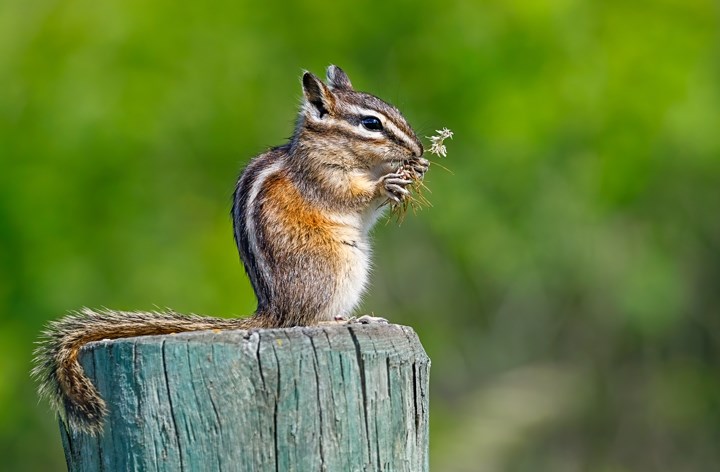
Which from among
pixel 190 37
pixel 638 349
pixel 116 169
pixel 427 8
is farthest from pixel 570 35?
pixel 638 349

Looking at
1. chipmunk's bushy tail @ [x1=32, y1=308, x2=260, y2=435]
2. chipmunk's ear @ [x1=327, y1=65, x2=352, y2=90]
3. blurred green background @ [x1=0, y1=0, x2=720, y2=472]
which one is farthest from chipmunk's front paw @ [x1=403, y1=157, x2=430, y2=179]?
blurred green background @ [x1=0, y1=0, x2=720, y2=472]

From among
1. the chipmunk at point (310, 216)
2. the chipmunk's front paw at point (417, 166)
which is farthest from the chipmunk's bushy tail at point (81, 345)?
the chipmunk's front paw at point (417, 166)

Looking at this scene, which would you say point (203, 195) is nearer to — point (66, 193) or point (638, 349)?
point (66, 193)

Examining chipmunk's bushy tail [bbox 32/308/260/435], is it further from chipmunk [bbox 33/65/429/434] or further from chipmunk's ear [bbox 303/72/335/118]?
chipmunk's ear [bbox 303/72/335/118]

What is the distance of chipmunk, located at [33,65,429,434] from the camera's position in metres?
4.23

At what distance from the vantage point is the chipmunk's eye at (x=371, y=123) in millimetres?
5629

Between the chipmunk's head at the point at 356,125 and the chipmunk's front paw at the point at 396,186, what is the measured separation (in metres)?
0.12

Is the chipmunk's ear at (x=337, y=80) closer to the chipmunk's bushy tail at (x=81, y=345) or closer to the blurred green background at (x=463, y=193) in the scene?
the chipmunk's bushy tail at (x=81, y=345)

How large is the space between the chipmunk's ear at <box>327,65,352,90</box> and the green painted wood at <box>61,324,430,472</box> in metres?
2.59

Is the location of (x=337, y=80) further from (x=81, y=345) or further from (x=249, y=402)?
(x=249, y=402)

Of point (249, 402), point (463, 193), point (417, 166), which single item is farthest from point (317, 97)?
point (463, 193)

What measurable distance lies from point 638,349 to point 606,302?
1.29m

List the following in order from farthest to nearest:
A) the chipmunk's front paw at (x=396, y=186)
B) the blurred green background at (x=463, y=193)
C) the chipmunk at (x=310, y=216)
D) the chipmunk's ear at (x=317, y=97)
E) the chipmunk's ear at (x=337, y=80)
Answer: the blurred green background at (x=463, y=193) → the chipmunk's ear at (x=337, y=80) → the chipmunk's ear at (x=317, y=97) → the chipmunk's front paw at (x=396, y=186) → the chipmunk at (x=310, y=216)

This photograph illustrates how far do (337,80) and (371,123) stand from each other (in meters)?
0.46
